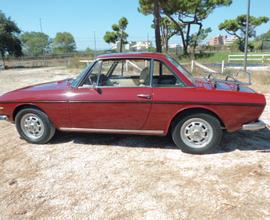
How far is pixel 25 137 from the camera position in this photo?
4.62 metres

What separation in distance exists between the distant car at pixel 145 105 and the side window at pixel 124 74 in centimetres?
2

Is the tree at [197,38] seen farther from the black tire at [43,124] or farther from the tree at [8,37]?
the black tire at [43,124]

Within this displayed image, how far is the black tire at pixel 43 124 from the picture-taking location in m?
4.41

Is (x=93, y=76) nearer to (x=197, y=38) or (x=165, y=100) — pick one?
(x=165, y=100)

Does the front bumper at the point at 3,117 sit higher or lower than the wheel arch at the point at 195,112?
lower

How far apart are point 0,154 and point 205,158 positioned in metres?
3.28

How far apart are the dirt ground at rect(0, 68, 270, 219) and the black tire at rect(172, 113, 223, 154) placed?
126mm

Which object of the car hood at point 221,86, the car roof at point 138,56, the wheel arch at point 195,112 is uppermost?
the car roof at point 138,56

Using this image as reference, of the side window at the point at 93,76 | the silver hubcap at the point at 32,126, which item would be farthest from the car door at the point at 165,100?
the silver hubcap at the point at 32,126

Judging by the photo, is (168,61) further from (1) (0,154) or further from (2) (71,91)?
(1) (0,154)

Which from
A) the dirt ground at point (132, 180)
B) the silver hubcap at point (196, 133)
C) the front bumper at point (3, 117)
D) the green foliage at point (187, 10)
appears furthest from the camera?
the green foliage at point (187, 10)

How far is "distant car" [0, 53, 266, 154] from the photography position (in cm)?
388

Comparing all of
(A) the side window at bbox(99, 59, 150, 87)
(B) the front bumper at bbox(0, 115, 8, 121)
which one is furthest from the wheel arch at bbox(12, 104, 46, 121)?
(A) the side window at bbox(99, 59, 150, 87)

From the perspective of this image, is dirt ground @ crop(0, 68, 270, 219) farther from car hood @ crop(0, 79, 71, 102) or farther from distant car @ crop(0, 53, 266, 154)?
car hood @ crop(0, 79, 71, 102)
